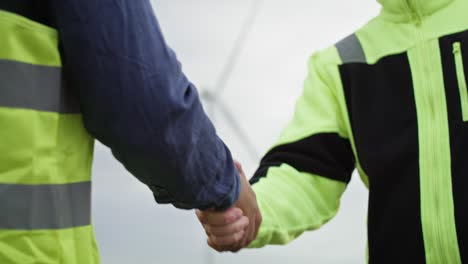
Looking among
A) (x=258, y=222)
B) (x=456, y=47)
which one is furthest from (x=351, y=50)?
(x=258, y=222)

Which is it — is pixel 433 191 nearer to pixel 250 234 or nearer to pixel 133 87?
pixel 250 234

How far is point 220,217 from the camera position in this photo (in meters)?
2.80

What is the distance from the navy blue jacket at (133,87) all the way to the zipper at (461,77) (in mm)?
1705

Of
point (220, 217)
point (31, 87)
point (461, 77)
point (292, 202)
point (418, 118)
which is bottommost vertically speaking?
point (292, 202)

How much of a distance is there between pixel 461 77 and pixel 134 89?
2.02 metres

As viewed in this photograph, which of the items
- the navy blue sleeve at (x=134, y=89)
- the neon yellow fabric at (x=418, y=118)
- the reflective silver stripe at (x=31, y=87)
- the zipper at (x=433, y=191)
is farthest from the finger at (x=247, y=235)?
the reflective silver stripe at (x=31, y=87)

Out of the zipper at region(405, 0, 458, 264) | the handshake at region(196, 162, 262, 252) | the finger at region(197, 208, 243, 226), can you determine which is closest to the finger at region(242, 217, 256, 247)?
the handshake at region(196, 162, 262, 252)

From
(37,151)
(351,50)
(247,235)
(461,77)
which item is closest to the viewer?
(37,151)

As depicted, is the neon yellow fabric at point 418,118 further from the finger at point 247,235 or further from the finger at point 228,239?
the finger at point 228,239

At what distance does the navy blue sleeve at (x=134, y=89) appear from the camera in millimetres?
1967

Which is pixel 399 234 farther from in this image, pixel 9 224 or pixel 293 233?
pixel 9 224

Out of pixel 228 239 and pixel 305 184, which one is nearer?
pixel 228 239

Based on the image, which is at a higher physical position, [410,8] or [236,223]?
[410,8]

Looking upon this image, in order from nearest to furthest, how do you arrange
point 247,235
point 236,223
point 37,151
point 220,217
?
point 37,151 < point 220,217 < point 236,223 < point 247,235
